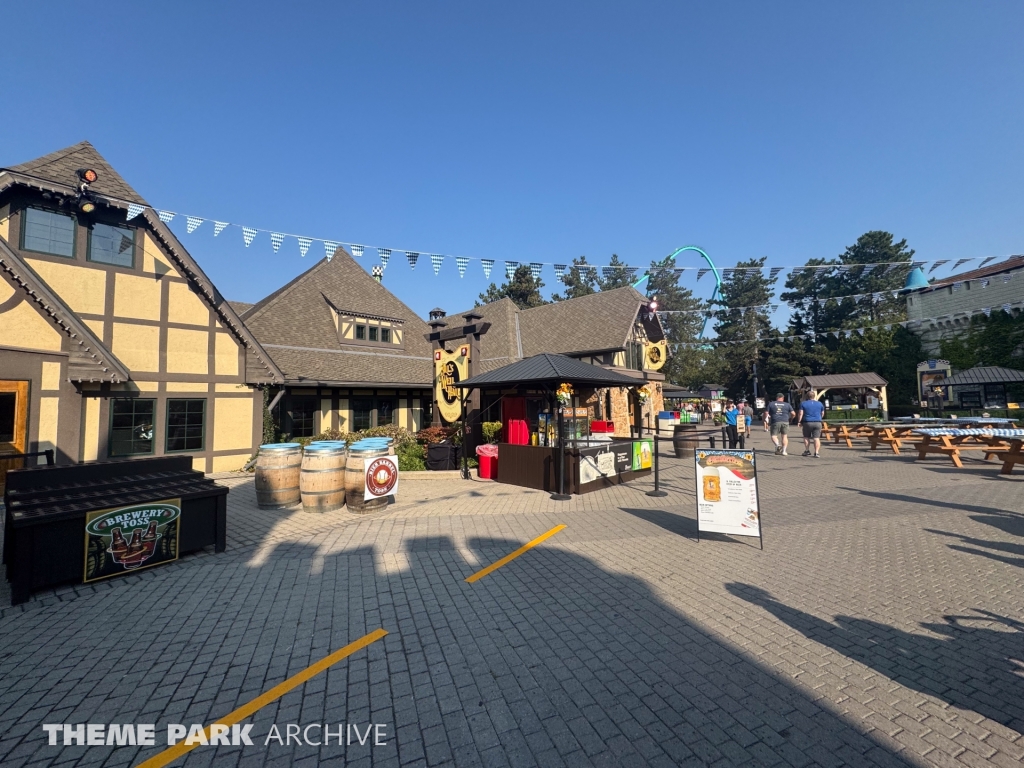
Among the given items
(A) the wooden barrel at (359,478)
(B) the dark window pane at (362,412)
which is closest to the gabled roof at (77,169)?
(B) the dark window pane at (362,412)

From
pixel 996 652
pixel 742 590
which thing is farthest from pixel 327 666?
pixel 996 652

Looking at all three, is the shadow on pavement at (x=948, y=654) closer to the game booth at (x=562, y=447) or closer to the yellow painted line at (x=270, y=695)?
the yellow painted line at (x=270, y=695)

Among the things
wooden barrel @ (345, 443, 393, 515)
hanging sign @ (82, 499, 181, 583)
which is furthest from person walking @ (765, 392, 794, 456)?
hanging sign @ (82, 499, 181, 583)

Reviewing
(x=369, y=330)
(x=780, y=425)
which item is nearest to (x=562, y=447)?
(x=780, y=425)

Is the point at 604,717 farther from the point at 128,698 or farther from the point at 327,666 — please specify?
the point at 128,698

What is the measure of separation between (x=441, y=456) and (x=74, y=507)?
8130 mm

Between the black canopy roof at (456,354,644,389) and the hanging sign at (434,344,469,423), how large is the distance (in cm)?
202

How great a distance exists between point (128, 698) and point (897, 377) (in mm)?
50349

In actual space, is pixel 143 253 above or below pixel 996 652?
above

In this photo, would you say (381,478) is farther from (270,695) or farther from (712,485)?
(712,485)

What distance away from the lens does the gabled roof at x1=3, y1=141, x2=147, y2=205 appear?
10.6m

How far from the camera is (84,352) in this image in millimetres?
9906

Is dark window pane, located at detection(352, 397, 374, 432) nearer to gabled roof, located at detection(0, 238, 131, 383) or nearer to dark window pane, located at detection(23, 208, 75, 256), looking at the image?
gabled roof, located at detection(0, 238, 131, 383)

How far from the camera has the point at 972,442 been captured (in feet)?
46.2
